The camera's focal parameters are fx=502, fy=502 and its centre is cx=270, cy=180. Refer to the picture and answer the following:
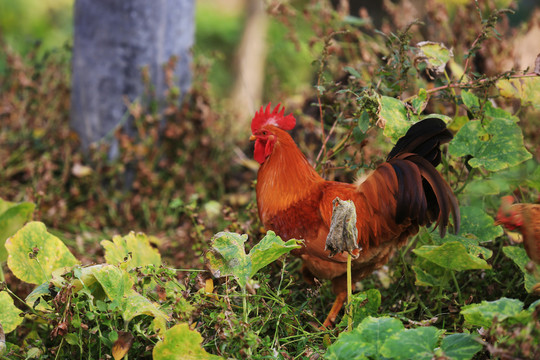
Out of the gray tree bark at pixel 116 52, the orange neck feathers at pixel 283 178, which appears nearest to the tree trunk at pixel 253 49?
the gray tree bark at pixel 116 52

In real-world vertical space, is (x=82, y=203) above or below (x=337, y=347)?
below

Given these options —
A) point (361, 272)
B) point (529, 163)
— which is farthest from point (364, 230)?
point (529, 163)

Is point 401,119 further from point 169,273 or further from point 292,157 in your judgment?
point 169,273

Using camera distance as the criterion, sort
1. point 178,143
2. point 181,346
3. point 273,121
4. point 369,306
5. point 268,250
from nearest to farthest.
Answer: point 181,346, point 268,250, point 369,306, point 273,121, point 178,143

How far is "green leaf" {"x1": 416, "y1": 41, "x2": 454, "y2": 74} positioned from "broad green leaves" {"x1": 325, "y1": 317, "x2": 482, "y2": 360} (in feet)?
3.59

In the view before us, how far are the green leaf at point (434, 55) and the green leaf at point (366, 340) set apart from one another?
1098mm

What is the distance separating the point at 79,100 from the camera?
3572mm

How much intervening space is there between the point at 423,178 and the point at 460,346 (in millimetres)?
675

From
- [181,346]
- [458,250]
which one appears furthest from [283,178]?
[181,346]

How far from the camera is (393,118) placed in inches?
78.2

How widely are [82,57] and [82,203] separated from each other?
1.04m

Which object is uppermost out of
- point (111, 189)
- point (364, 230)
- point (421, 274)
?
point (364, 230)

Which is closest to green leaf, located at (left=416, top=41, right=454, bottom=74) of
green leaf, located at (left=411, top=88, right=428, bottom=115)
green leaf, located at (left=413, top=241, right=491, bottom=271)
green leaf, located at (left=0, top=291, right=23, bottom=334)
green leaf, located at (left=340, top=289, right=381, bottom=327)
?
green leaf, located at (left=411, top=88, right=428, bottom=115)

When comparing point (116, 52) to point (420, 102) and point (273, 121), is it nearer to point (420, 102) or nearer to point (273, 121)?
point (273, 121)
